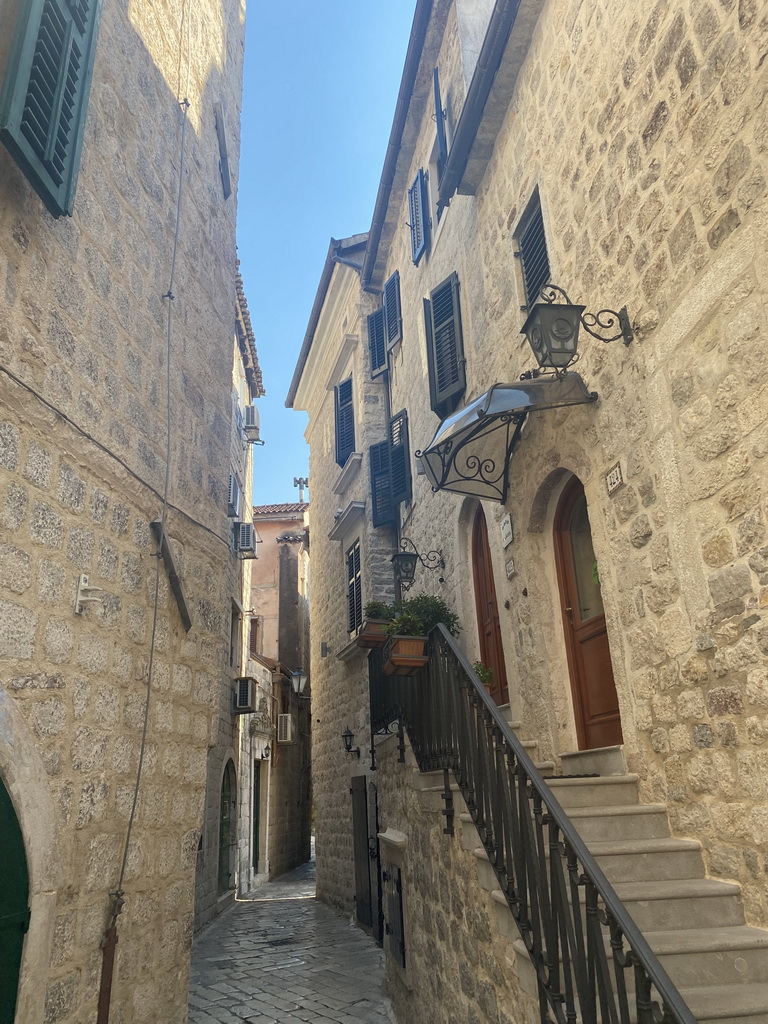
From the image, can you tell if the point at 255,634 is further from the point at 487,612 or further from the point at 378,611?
the point at 487,612

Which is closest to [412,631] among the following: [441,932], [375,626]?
[375,626]

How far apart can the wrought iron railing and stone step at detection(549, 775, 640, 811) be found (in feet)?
1.65

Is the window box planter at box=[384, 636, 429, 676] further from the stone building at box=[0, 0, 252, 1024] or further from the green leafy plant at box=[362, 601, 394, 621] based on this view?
the green leafy plant at box=[362, 601, 394, 621]

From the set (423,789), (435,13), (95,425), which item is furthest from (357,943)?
(435,13)

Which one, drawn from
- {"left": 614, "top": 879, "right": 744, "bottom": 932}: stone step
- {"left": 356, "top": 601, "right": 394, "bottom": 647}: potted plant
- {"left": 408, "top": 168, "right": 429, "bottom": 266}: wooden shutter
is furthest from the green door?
{"left": 408, "top": 168, "right": 429, "bottom": 266}: wooden shutter

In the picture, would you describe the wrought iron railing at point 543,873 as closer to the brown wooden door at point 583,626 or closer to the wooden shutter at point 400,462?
the brown wooden door at point 583,626

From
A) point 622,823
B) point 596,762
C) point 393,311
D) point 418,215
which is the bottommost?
point 622,823

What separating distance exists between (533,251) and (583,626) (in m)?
3.18

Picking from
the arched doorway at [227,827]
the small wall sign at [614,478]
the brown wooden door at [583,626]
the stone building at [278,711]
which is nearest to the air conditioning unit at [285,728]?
the stone building at [278,711]

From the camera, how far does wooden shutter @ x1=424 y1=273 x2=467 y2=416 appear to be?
8.27 meters

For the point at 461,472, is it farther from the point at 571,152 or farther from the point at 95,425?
the point at 95,425

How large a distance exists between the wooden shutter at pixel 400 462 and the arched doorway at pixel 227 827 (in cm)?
667

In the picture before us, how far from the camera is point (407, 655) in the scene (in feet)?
19.2

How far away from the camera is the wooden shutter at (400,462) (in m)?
11.5
